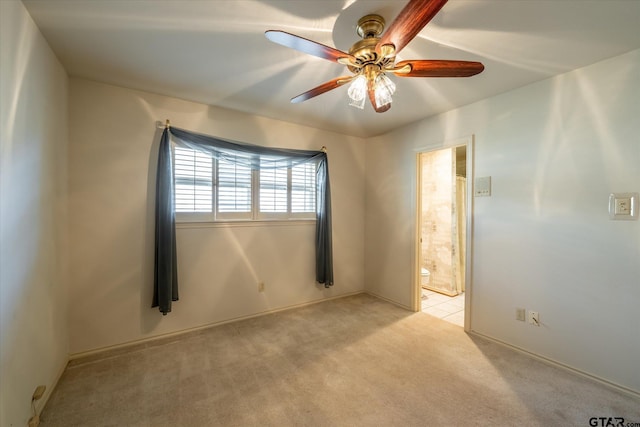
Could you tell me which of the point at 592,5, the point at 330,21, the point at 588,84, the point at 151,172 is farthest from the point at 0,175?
the point at 588,84

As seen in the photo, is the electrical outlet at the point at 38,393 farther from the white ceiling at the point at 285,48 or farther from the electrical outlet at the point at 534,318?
the electrical outlet at the point at 534,318

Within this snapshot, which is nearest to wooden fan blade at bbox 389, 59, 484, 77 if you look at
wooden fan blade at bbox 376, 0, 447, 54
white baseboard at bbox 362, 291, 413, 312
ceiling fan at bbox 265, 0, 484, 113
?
ceiling fan at bbox 265, 0, 484, 113

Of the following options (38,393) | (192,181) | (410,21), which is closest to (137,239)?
(192,181)

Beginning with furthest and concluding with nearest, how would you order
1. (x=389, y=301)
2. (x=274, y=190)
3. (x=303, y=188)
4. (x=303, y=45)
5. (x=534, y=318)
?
(x=389, y=301), (x=303, y=188), (x=274, y=190), (x=534, y=318), (x=303, y=45)

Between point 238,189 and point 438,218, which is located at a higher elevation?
point 238,189

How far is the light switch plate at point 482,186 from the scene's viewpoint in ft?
8.71

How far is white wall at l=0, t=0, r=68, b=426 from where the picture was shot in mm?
1331

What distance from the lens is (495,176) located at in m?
2.61

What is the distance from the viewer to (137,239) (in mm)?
2520

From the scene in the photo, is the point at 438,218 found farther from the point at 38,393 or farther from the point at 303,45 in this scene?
the point at 38,393

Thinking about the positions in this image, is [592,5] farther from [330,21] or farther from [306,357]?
[306,357]

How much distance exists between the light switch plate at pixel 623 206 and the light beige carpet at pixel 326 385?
1.28 meters

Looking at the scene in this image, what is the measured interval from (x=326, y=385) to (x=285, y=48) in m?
2.49

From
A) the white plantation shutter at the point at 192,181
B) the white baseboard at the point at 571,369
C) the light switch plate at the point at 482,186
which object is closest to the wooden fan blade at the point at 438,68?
the light switch plate at the point at 482,186
